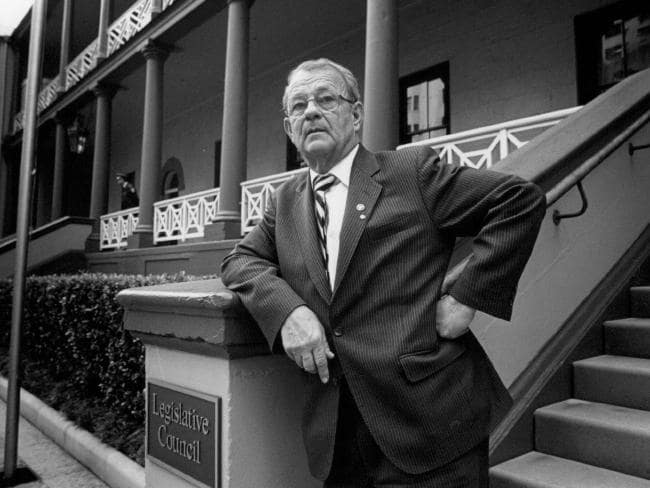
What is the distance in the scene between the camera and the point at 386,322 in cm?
165

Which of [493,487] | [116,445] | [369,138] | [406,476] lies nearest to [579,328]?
[493,487]

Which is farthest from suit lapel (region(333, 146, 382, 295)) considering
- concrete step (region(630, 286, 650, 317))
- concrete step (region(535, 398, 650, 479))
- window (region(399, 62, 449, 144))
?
window (region(399, 62, 449, 144))

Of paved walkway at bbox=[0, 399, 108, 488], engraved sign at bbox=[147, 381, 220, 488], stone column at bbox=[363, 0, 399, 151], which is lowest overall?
paved walkway at bbox=[0, 399, 108, 488]

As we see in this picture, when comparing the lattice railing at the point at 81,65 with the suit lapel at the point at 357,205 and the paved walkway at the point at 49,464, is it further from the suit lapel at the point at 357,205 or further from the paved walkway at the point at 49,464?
the suit lapel at the point at 357,205

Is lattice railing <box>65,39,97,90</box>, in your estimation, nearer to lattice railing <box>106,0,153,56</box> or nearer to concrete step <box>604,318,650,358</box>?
lattice railing <box>106,0,153,56</box>

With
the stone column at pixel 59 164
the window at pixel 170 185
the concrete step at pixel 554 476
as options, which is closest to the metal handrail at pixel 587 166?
the concrete step at pixel 554 476

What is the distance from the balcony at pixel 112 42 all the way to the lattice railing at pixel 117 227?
3098 millimetres

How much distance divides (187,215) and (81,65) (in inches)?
302

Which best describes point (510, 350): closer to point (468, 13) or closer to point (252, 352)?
point (252, 352)

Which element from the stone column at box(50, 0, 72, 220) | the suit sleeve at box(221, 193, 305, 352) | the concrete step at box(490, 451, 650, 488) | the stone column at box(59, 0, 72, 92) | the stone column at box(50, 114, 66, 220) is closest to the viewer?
the suit sleeve at box(221, 193, 305, 352)

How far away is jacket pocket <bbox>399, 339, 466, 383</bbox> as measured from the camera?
159 centimetres

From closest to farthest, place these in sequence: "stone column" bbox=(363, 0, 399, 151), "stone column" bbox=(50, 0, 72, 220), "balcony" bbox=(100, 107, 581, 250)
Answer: "balcony" bbox=(100, 107, 581, 250) < "stone column" bbox=(363, 0, 399, 151) < "stone column" bbox=(50, 0, 72, 220)

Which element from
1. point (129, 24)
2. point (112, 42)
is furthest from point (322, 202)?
point (112, 42)

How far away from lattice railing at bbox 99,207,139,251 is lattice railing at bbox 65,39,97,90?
13.5 ft
